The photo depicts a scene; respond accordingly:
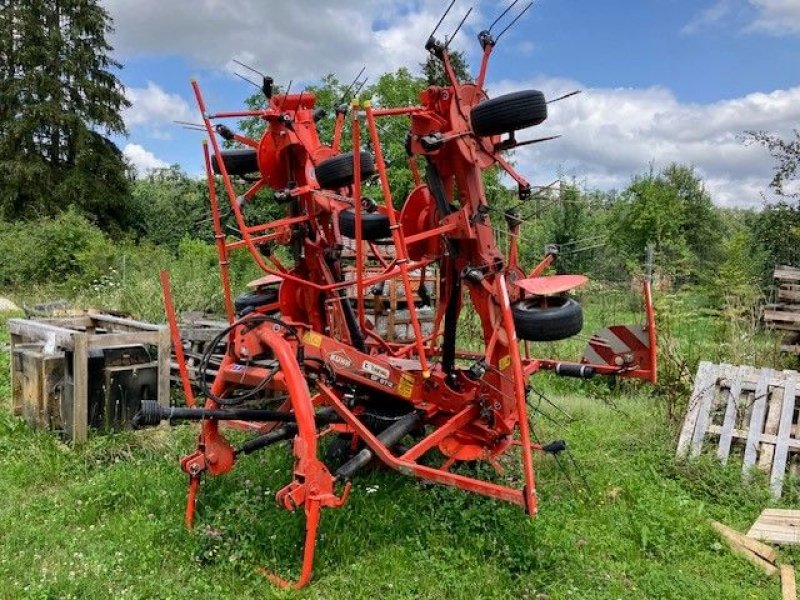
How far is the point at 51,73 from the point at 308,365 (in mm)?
27826

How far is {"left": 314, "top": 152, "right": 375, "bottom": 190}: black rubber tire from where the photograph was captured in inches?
175

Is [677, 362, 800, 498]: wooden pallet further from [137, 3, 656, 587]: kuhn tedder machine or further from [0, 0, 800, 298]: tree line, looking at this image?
[0, 0, 800, 298]: tree line

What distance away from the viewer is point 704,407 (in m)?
5.59

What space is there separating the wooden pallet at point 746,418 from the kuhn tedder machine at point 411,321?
55.7 inches

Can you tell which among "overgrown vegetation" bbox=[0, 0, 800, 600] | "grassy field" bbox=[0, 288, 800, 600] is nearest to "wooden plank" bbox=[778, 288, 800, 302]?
"overgrown vegetation" bbox=[0, 0, 800, 600]

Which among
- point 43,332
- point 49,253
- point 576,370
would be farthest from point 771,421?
point 49,253

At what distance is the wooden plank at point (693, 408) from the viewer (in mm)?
5469

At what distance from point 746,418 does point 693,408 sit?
1.40 feet

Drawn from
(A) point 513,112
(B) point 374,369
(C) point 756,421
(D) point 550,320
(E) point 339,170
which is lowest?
(C) point 756,421

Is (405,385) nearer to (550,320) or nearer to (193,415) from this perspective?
(550,320)

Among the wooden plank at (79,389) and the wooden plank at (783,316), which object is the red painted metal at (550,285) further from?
the wooden plank at (783,316)

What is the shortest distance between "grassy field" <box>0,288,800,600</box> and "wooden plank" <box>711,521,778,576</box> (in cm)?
6

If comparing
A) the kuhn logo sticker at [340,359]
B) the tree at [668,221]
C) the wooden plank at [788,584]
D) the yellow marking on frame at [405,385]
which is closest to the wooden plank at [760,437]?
the wooden plank at [788,584]

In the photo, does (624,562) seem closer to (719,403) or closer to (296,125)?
(719,403)
